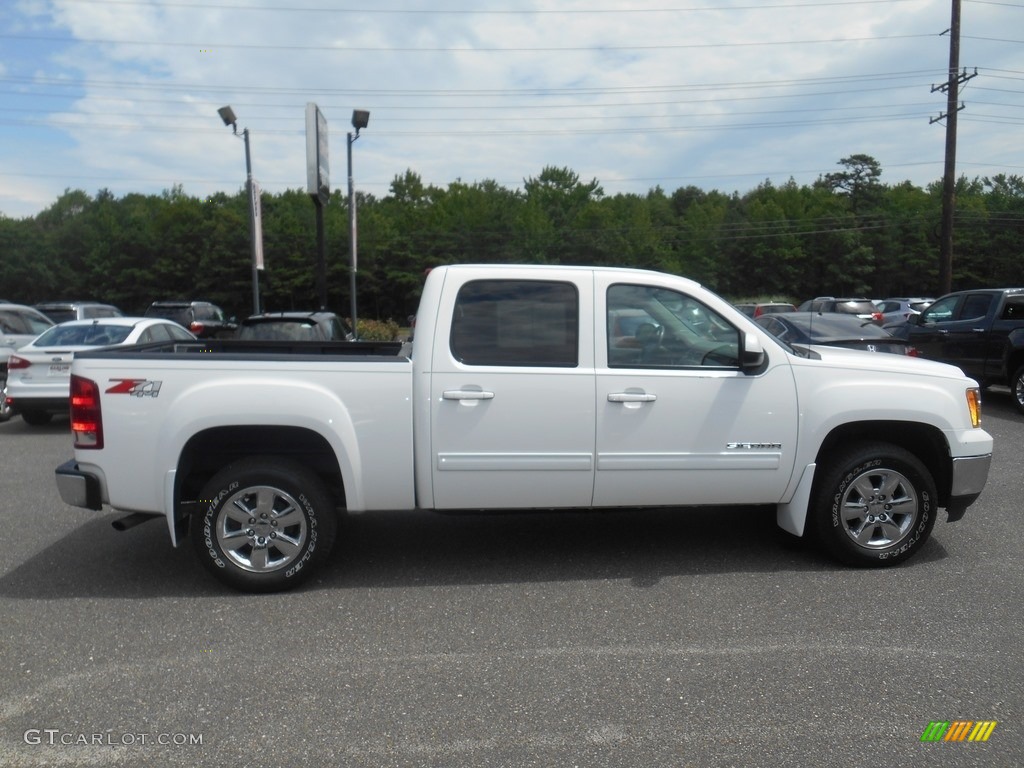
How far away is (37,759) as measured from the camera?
11.4 ft

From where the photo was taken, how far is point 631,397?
5305 mm

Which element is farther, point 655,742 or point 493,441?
point 493,441

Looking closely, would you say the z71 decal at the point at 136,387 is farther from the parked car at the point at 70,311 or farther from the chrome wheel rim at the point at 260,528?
the parked car at the point at 70,311

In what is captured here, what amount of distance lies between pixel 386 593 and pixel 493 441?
111 cm

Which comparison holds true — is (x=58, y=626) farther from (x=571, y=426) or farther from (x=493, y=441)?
(x=571, y=426)

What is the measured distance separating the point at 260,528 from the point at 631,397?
7.61ft

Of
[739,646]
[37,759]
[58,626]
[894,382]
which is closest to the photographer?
[37,759]

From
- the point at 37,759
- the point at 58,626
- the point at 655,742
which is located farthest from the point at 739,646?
the point at 58,626

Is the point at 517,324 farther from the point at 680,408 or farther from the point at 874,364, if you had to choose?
the point at 874,364

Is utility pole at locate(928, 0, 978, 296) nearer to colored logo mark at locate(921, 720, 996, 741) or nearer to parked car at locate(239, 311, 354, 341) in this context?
parked car at locate(239, 311, 354, 341)

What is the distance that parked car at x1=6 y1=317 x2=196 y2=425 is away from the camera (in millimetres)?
11672

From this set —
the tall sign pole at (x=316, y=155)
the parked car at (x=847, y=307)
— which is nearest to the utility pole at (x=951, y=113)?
the parked car at (x=847, y=307)

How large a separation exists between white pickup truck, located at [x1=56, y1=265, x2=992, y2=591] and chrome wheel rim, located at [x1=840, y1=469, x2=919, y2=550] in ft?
0.04

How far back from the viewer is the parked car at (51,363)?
11.7m
